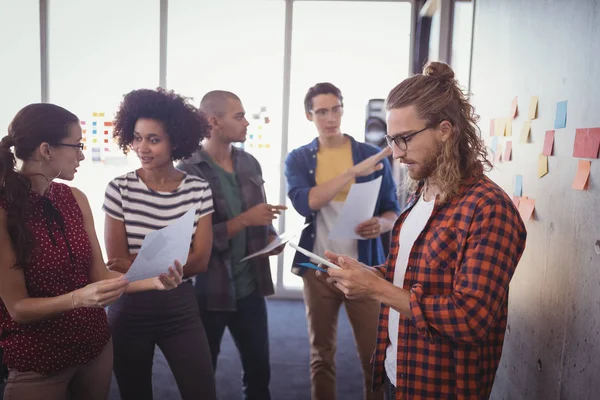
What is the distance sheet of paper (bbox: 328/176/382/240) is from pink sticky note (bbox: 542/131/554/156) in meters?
0.79

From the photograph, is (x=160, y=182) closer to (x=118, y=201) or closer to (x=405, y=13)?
(x=118, y=201)

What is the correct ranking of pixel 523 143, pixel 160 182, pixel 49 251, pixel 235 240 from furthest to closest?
pixel 235 240 → pixel 160 182 → pixel 523 143 → pixel 49 251

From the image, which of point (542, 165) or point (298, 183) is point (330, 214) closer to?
point (298, 183)

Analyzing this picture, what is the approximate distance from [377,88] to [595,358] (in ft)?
13.5

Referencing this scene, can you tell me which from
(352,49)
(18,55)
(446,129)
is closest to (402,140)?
(446,129)

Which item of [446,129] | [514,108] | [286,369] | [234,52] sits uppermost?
[234,52]

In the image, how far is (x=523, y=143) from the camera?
1816mm

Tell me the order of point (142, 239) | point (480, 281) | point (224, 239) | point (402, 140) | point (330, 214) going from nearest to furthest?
1. point (480, 281)
2. point (402, 140)
3. point (142, 239)
4. point (224, 239)
5. point (330, 214)

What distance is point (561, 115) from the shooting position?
149cm

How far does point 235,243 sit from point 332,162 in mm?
711

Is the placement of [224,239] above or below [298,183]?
below

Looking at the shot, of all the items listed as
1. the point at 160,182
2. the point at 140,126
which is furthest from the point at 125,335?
the point at 140,126

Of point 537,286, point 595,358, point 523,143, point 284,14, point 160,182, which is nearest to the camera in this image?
point 595,358

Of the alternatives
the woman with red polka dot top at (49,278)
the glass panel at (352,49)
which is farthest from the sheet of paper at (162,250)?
the glass panel at (352,49)
